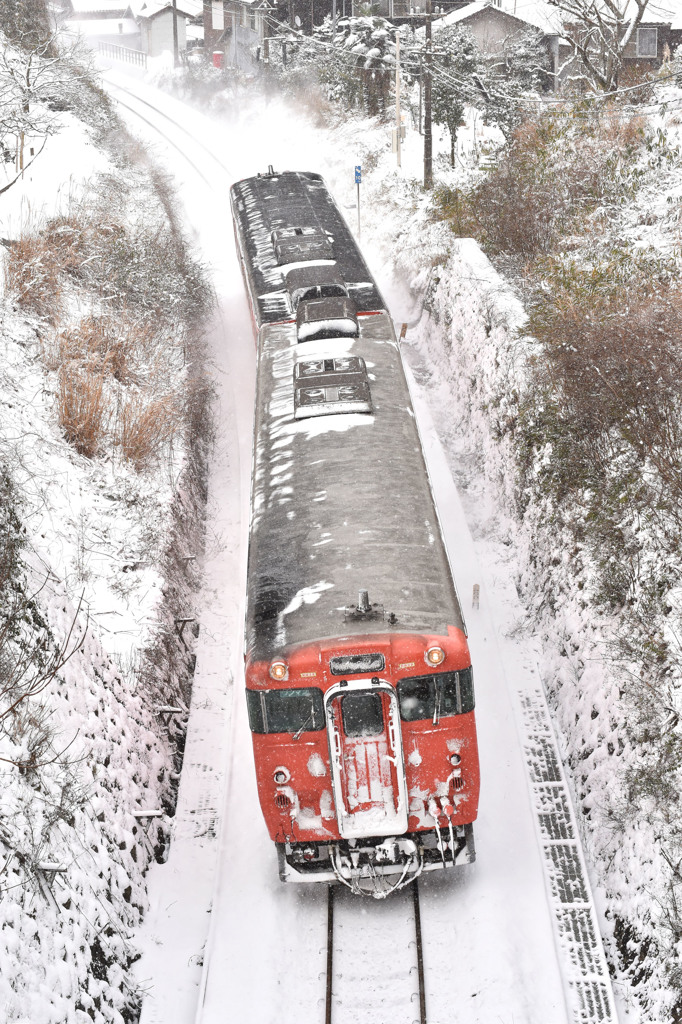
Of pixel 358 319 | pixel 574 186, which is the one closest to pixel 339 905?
pixel 358 319

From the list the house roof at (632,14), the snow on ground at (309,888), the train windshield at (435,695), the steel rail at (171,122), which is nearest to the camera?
the train windshield at (435,695)

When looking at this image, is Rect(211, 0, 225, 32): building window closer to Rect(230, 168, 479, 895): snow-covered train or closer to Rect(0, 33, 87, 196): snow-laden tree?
Rect(0, 33, 87, 196): snow-laden tree

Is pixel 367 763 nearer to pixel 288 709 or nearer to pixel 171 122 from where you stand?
pixel 288 709

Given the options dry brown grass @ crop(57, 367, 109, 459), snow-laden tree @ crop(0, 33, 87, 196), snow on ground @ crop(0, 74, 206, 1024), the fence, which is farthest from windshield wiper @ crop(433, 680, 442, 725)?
the fence

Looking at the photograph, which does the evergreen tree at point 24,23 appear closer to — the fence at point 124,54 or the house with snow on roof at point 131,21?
the fence at point 124,54

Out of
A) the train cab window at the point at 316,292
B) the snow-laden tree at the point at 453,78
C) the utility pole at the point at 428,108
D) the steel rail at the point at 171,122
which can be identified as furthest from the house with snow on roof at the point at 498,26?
the train cab window at the point at 316,292
